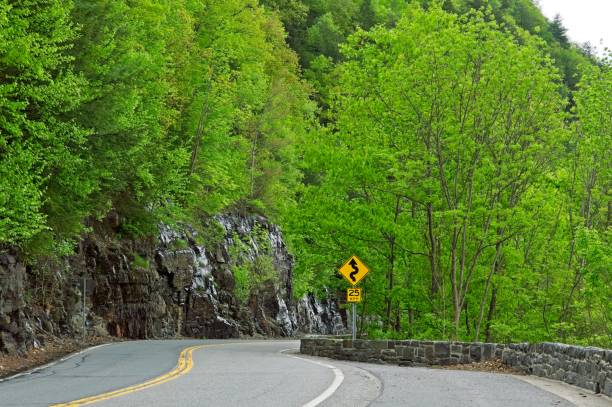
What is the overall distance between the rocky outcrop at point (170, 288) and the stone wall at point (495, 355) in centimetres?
940

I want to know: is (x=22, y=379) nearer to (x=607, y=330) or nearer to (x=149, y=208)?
(x=607, y=330)

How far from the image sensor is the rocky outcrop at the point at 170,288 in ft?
84.8

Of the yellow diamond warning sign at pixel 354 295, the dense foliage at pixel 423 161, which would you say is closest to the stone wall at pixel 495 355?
the yellow diamond warning sign at pixel 354 295

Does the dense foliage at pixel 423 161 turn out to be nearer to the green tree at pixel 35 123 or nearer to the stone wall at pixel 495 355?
the green tree at pixel 35 123

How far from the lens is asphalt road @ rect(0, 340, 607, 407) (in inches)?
396

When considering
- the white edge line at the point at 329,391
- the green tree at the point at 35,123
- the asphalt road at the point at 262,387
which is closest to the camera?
the white edge line at the point at 329,391

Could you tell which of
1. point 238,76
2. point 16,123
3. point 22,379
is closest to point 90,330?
point 16,123

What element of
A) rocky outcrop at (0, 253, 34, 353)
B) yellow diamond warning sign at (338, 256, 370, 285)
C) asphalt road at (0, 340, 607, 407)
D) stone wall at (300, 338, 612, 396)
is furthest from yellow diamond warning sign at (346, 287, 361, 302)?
rocky outcrop at (0, 253, 34, 353)

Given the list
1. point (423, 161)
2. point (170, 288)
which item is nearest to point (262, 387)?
point (423, 161)

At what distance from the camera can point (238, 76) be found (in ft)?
180

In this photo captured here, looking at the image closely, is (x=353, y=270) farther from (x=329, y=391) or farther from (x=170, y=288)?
(x=170, y=288)

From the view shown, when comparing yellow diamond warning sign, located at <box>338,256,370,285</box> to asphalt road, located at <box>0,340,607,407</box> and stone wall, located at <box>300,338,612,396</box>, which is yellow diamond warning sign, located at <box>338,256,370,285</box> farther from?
asphalt road, located at <box>0,340,607,407</box>

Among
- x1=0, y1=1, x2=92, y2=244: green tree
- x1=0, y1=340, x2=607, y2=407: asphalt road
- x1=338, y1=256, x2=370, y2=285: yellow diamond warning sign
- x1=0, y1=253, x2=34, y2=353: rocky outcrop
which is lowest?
x1=0, y1=340, x2=607, y2=407: asphalt road

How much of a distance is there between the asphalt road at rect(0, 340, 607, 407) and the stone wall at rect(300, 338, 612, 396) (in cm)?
88
